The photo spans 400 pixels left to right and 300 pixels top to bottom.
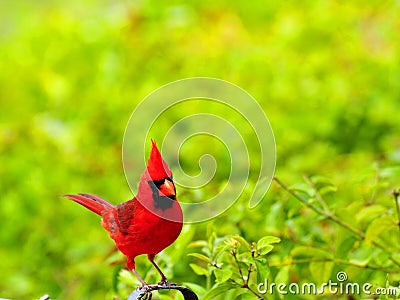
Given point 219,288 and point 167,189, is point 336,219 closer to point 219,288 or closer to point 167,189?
point 219,288

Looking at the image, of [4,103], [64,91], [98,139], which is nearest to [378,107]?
[98,139]

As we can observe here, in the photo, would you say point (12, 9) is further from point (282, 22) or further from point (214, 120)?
point (214, 120)

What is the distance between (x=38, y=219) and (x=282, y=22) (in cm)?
172

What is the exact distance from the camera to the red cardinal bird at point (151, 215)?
1.09 meters

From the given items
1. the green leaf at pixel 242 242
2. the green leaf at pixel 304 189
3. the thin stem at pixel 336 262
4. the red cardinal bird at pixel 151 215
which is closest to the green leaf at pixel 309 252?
the thin stem at pixel 336 262

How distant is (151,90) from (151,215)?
84.1 inches

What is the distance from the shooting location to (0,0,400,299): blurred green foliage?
2588 millimetres

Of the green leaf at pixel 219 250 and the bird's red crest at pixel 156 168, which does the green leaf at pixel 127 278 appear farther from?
the bird's red crest at pixel 156 168

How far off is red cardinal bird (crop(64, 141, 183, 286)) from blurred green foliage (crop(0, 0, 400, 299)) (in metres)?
0.63

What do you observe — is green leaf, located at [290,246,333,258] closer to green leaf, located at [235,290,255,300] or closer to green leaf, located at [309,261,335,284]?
green leaf, located at [309,261,335,284]

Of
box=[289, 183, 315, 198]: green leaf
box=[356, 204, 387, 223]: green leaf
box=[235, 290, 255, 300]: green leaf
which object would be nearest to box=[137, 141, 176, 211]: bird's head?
A: box=[235, 290, 255, 300]: green leaf

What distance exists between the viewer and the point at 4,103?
3.60m

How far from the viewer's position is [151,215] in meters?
1.13

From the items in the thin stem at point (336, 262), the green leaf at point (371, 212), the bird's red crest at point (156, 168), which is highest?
the green leaf at point (371, 212)
